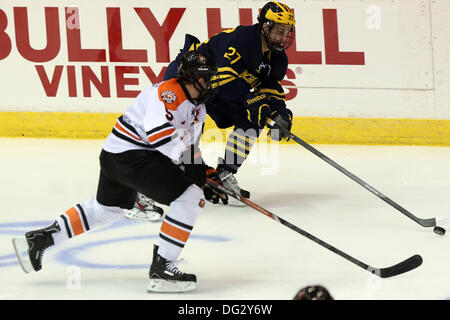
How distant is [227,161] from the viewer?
4918mm

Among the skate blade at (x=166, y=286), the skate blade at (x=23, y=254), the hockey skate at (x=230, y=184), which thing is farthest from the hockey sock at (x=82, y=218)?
the hockey skate at (x=230, y=184)

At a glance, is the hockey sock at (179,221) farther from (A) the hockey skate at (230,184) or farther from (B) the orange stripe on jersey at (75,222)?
(A) the hockey skate at (230,184)

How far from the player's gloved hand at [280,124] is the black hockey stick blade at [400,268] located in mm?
1146

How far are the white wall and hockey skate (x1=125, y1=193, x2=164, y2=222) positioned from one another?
1.86m

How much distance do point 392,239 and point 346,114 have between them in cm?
211

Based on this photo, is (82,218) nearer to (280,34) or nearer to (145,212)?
(145,212)

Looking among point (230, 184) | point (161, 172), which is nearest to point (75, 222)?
point (161, 172)

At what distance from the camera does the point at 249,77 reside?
15.6 feet

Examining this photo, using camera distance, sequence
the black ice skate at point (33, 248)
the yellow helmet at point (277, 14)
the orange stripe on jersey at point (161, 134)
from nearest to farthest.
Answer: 1. the orange stripe on jersey at point (161, 134)
2. the black ice skate at point (33, 248)
3. the yellow helmet at point (277, 14)

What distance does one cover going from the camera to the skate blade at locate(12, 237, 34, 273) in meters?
3.52

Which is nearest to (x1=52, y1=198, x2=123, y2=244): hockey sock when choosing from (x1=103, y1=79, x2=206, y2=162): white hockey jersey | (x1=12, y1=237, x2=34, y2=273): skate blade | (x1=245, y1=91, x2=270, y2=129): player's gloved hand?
(x1=12, y1=237, x2=34, y2=273): skate blade

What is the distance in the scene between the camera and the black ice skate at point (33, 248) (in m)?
3.52

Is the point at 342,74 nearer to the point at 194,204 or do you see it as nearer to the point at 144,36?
the point at 144,36

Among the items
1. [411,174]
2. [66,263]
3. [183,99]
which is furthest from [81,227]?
[411,174]
